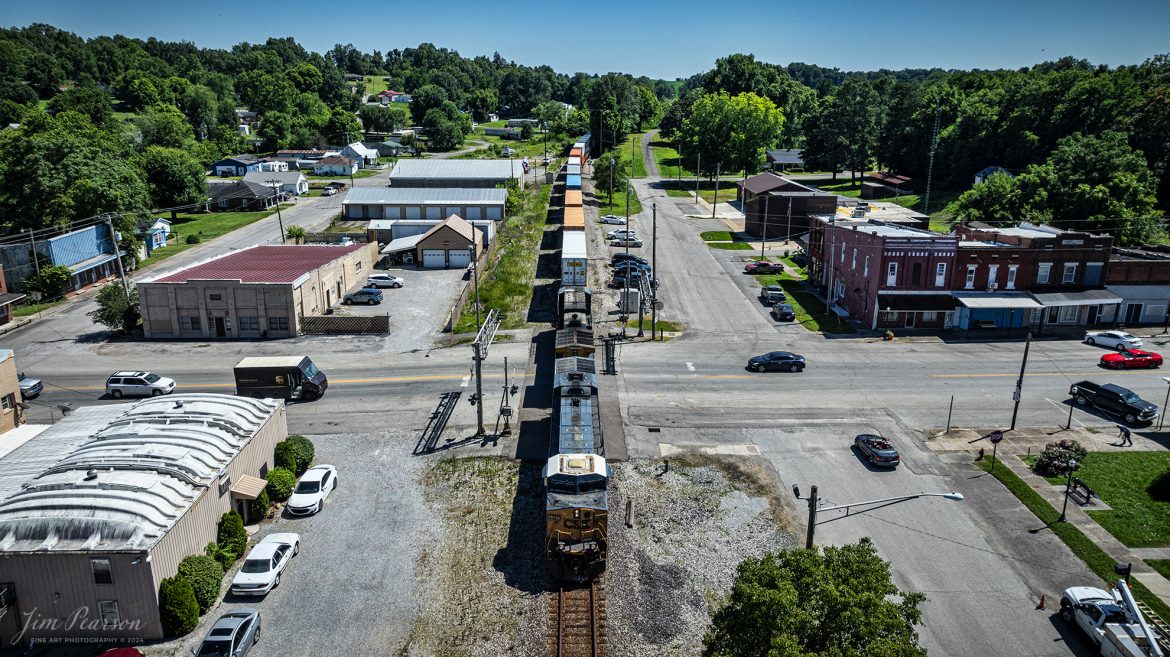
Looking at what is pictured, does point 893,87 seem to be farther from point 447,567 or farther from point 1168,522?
point 447,567

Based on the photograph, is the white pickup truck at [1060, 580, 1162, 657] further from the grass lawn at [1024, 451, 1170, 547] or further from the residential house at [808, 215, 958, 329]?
the residential house at [808, 215, 958, 329]

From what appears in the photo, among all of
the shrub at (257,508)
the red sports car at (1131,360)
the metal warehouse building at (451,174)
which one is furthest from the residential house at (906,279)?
the metal warehouse building at (451,174)

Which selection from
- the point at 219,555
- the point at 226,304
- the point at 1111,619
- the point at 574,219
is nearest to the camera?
the point at 1111,619

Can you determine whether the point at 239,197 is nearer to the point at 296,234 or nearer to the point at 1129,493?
the point at 296,234

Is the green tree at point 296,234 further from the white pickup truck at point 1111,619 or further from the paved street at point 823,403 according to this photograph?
the white pickup truck at point 1111,619

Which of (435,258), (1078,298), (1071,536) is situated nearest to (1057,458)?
(1071,536)

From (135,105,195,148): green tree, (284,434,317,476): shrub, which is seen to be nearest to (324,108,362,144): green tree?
(135,105,195,148): green tree

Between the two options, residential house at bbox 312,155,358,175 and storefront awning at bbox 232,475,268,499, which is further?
residential house at bbox 312,155,358,175
